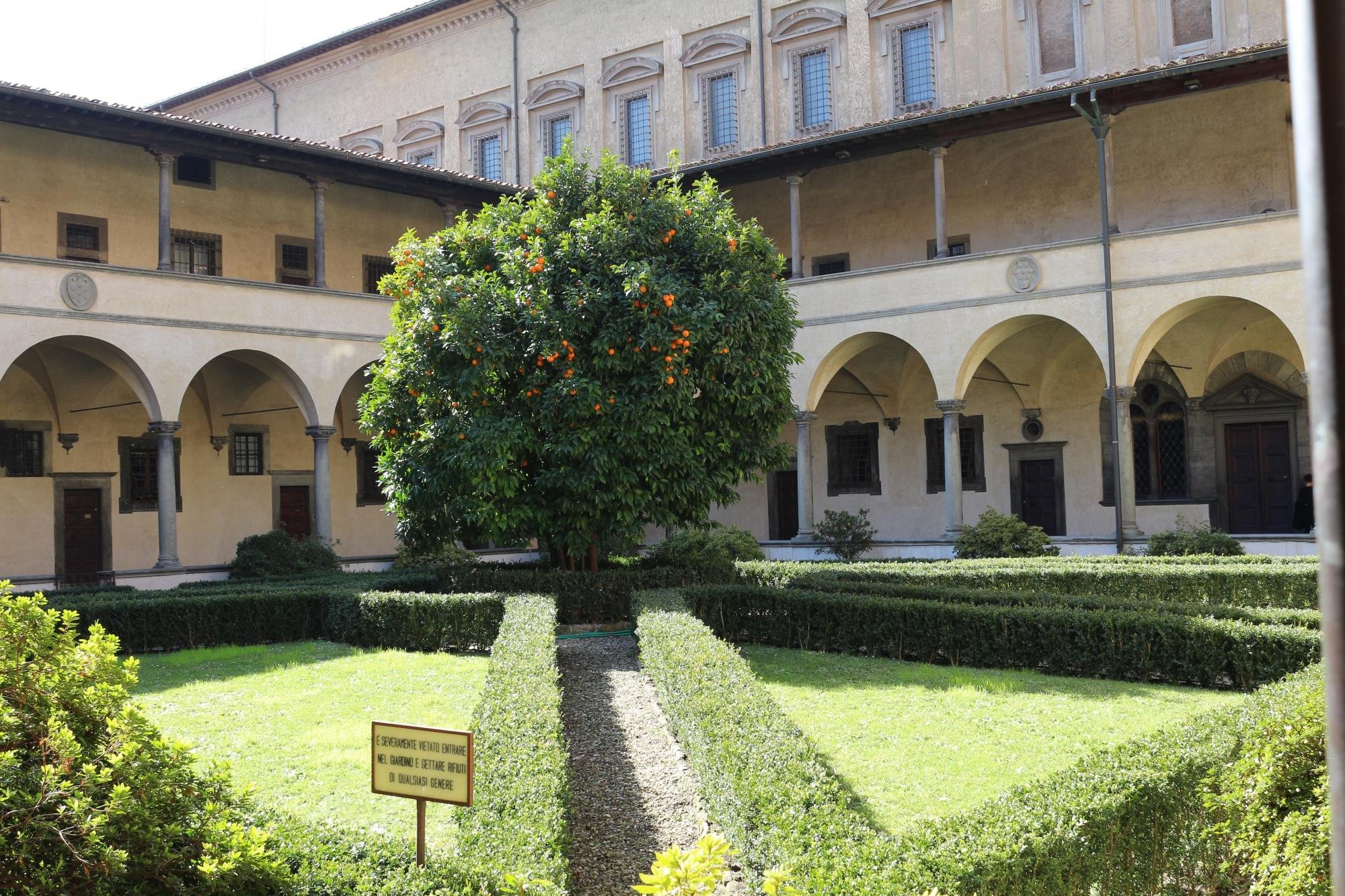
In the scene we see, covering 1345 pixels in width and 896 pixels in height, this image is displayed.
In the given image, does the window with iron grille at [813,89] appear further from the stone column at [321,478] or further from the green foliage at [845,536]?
the stone column at [321,478]

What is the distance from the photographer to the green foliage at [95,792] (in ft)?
10.6

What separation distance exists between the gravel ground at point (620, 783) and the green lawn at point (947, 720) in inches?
40.2

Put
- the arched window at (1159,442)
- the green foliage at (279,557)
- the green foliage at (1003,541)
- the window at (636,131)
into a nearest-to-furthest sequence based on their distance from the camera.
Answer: the green foliage at (1003,541), the green foliage at (279,557), the arched window at (1159,442), the window at (636,131)

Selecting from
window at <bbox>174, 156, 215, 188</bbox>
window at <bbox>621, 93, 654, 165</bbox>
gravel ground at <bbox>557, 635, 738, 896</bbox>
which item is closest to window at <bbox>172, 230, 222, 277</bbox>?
window at <bbox>174, 156, 215, 188</bbox>

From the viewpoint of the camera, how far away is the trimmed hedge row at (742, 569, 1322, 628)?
10.1 meters

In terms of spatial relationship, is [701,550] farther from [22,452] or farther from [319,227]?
[22,452]

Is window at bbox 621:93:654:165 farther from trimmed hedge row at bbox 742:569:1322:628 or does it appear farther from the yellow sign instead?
the yellow sign

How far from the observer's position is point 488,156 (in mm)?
30406

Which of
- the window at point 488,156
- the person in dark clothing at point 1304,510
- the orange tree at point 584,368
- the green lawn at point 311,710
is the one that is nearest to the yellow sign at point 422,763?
the green lawn at point 311,710

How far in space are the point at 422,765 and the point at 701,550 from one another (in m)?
12.2

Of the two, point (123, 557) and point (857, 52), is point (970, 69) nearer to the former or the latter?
point (857, 52)

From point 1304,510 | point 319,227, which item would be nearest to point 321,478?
point 319,227

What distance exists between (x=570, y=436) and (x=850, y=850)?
30.1ft

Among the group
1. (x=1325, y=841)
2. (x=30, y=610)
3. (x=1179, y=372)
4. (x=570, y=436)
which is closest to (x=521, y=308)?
(x=570, y=436)
